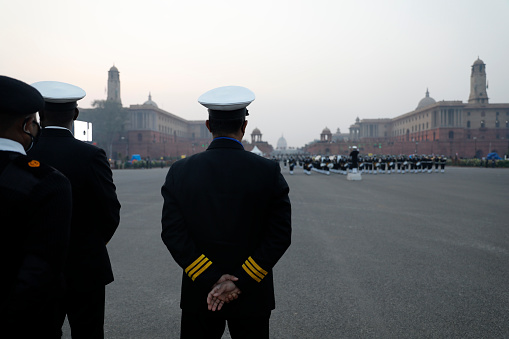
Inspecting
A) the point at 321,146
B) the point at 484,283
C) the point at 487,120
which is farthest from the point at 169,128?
the point at 484,283

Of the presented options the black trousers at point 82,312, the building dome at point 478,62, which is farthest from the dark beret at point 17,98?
the building dome at point 478,62

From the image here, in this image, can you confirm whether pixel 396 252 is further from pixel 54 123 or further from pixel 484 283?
pixel 54 123

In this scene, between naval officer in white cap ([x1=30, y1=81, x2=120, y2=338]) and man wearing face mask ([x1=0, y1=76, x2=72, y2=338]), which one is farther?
naval officer in white cap ([x1=30, y1=81, x2=120, y2=338])

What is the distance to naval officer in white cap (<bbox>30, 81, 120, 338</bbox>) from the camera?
83.8 inches

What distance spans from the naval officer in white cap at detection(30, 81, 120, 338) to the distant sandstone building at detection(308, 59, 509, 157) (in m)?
77.4

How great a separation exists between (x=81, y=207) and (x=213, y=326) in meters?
1.07

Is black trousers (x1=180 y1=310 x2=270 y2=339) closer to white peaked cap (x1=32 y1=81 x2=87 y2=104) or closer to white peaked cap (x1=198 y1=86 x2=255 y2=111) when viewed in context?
white peaked cap (x1=198 y1=86 x2=255 y2=111)

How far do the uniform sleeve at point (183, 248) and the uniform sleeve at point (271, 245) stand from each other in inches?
5.8

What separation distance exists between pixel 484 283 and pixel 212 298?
3.76 m

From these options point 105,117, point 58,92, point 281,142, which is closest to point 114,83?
point 105,117

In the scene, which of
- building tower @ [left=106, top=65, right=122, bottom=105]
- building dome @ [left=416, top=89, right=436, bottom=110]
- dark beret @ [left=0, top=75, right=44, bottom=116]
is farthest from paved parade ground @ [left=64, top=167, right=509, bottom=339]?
building dome @ [left=416, top=89, right=436, bottom=110]

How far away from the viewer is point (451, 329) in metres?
3.10

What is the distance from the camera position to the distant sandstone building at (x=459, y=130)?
73.4m

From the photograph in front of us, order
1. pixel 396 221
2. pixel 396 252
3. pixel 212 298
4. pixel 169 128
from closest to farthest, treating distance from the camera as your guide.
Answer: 1. pixel 212 298
2. pixel 396 252
3. pixel 396 221
4. pixel 169 128
